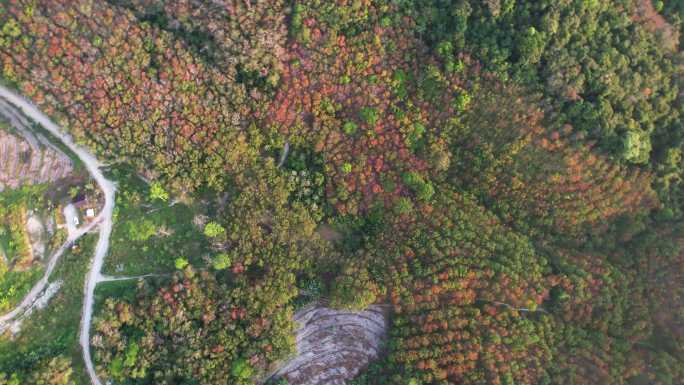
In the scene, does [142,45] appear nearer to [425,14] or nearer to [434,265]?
[425,14]

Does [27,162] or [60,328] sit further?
[27,162]

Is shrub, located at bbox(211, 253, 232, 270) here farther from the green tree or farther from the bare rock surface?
the bare rock surface

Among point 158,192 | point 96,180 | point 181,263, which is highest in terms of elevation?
point 158,192

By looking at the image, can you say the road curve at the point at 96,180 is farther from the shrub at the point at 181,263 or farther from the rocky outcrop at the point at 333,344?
the rocky outcrop at the point at 333,344

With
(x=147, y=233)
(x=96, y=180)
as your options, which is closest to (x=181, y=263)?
(x=147, y=233)

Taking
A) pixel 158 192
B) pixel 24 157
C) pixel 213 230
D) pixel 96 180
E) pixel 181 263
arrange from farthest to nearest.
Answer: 1. pixel 96 180
2. pixel 24 157
3. pixel 158 192
4. pixel 213 230
5. pixel 181 263

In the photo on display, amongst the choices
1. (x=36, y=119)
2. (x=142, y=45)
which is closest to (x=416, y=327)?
(x=142, y=45)

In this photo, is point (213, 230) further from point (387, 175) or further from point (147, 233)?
point (387, 175)

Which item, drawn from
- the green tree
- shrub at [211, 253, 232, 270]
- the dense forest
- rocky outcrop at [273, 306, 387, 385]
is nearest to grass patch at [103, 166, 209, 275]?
the dense forest
